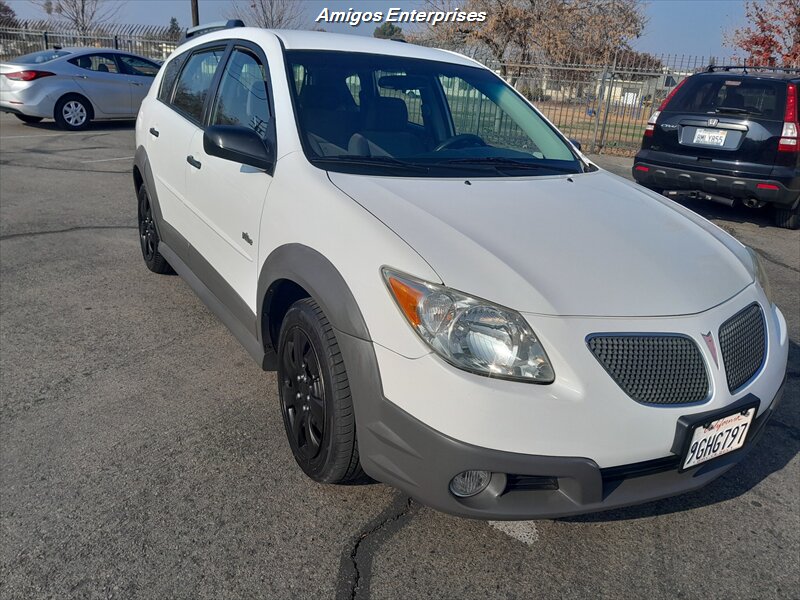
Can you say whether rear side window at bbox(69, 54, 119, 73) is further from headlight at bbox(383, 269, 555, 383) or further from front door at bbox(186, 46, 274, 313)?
headlight at bbox(383, 269, 555, 383)

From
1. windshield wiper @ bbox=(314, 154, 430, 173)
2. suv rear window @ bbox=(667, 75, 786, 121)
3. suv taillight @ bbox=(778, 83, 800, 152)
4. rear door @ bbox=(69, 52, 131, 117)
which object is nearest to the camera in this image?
windshield wiper @ bbox=(314, 154, 430, 173)

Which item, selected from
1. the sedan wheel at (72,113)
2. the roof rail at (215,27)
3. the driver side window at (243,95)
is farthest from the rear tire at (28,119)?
the driver side window at (243,95)

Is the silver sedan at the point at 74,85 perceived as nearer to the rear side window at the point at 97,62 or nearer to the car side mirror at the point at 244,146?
the rear side window at the point at 97,62

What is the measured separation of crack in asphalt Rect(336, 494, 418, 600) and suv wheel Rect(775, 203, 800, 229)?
681cm

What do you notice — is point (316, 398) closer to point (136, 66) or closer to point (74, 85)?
point (74, 85)

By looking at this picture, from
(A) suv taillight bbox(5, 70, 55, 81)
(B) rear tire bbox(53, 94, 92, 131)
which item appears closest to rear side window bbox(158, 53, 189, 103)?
(A) suv taillight bbox(5, 70, 55, 81)

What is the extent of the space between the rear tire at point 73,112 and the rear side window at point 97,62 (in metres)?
0.59

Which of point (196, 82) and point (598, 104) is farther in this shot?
point (598, 104)

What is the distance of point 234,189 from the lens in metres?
3.21

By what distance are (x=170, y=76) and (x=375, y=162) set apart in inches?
99.9

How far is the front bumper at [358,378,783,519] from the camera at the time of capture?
2.04 metres

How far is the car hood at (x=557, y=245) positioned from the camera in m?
2.17

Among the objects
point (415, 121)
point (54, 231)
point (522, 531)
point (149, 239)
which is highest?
point (415, 121)

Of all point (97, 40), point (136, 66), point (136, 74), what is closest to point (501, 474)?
point (136, 74)
